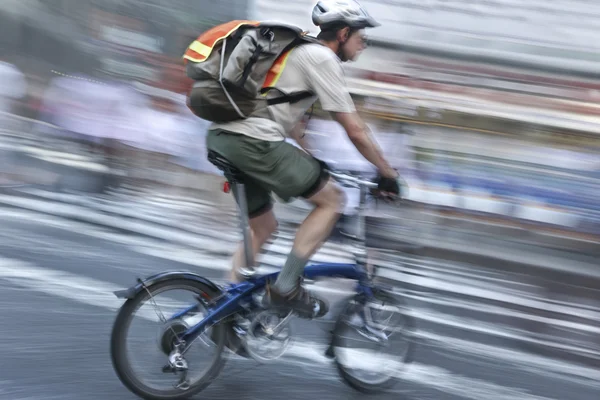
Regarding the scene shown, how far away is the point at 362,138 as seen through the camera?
4004 mm

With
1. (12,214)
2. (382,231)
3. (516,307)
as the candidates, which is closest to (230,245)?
(382,231)

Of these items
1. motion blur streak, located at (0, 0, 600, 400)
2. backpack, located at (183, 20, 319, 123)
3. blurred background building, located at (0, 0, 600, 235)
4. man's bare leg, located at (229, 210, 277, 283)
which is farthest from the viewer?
blurred background building, located at (0, 0, 600, 235)

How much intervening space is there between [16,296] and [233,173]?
2.22 meters

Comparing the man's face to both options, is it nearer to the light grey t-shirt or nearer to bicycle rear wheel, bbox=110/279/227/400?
the light grey t-shirt

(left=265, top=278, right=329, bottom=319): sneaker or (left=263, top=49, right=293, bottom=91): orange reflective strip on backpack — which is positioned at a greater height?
(left=263, top=49, right=293, bottom=91): orange reflective strip on backpack

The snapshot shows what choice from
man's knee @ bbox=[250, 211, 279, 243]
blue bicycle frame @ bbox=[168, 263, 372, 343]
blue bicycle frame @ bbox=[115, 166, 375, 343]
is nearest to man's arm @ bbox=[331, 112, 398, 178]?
blue bicycle frame @ bbox=[115, 166, 375, 343]

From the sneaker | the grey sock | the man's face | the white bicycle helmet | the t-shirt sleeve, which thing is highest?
the white bicycle helmet

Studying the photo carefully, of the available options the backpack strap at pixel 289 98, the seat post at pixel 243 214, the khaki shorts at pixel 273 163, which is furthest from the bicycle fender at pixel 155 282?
the backpack strap at pixel 289 98

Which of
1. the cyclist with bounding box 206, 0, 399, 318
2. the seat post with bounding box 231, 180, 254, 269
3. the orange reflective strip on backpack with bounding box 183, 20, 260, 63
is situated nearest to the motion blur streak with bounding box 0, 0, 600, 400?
the cyclist with bounding box 206, 0, 399, 318

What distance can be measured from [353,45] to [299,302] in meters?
1.20

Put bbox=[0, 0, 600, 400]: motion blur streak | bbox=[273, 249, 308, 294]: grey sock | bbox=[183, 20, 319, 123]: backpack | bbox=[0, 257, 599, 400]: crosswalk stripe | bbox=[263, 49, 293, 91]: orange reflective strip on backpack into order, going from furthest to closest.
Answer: bbox=[0, 0, 600, 400]: motion blur streak < bbox=[0, 257, 599, 400]: crosswalk stripe < bbox=[273, 249, 308, 294]: grey sock < bbox=[263, 49, 293, 91]: orange reflective strip on backpack < bbox=[183, 20, 319, 123]: backpack

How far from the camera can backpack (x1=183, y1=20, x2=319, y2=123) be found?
387 cm

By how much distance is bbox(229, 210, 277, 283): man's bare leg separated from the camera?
14.2 ft

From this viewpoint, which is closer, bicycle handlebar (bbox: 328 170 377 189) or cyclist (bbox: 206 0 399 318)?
cyclist (bbox: 206 0 399 318)
